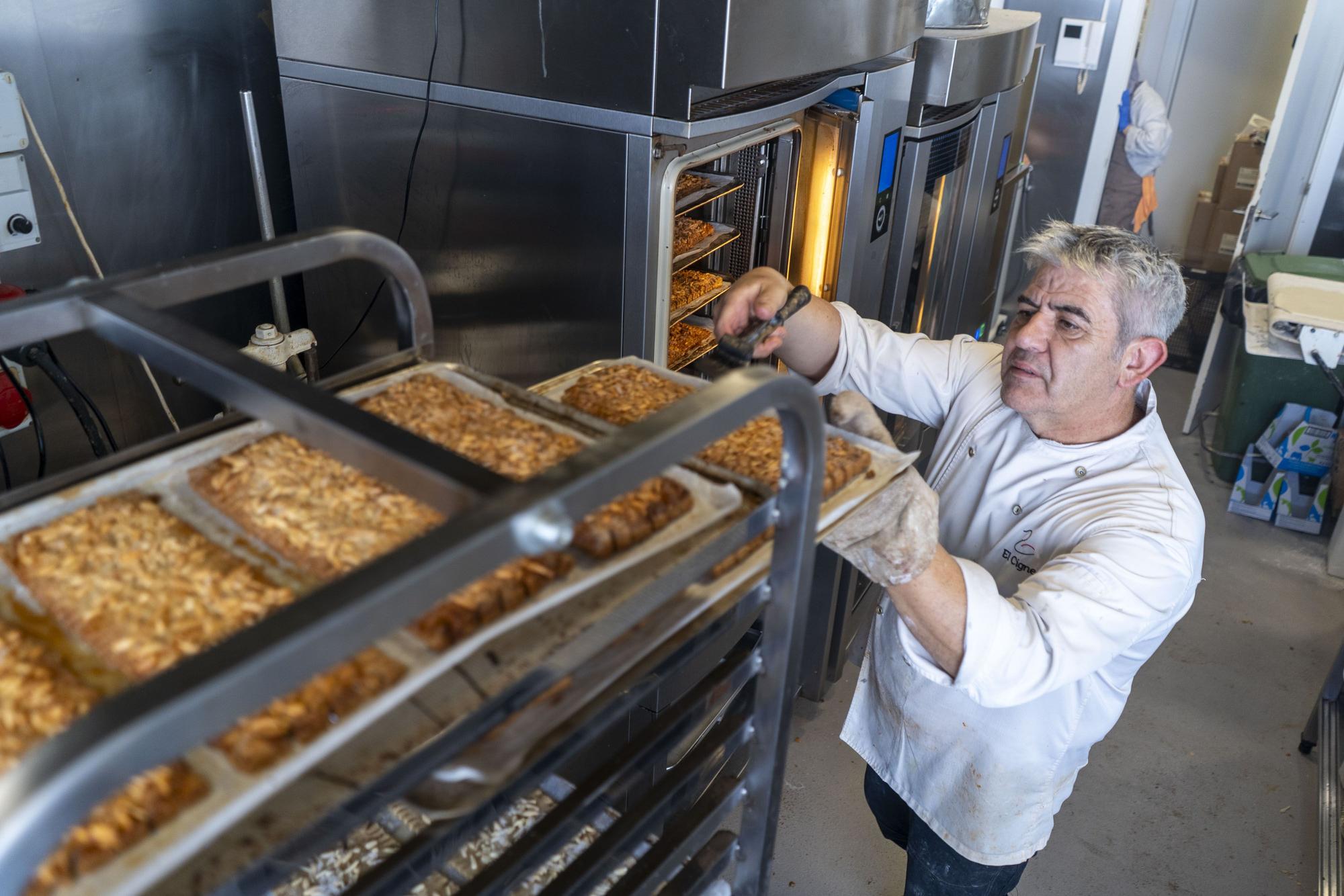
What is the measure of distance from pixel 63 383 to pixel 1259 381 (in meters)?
4.47

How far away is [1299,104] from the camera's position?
14.7ft

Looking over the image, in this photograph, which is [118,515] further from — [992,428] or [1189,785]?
[1189,785]

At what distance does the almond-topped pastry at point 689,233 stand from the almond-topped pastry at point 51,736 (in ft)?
5.63

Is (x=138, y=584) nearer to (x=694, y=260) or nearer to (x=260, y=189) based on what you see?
(x=694, y=260)

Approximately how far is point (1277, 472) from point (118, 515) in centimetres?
468

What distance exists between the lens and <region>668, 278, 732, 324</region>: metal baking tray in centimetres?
243

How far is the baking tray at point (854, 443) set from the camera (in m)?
1.21

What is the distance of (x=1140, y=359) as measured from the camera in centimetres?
190

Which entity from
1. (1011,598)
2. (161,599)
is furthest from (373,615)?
(1011,598)

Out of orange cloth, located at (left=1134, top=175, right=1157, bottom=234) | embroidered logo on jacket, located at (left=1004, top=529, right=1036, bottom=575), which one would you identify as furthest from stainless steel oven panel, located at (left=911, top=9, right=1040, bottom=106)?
orange cloth, located at (left=1134, top=175, right=1157, bottom=234)

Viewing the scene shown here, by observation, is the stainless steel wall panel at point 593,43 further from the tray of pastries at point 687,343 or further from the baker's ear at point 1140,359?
the baker's ear at point 1140,359

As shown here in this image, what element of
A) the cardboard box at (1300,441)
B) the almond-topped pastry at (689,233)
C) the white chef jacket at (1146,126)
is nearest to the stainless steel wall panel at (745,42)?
the almond-topped pastry at (689,233)

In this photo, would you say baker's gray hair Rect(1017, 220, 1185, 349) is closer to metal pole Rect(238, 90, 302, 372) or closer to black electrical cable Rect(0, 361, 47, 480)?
metal pole Rect(238, 90, 302, 372)

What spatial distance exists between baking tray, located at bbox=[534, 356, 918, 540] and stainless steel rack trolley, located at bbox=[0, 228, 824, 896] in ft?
0.39
